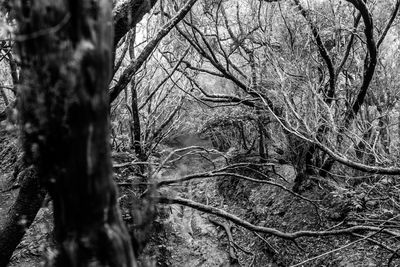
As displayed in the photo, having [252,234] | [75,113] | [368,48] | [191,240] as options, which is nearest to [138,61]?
[75,113]

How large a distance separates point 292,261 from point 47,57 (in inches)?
274

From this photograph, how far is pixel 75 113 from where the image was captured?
3.46 ft

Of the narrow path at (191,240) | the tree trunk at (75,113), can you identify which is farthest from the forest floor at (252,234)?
the tree trunk at (75,113)

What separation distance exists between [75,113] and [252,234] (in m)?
8.41

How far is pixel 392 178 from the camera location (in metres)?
5.56

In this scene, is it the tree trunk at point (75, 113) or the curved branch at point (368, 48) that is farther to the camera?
the curved branch at point (368, 48)

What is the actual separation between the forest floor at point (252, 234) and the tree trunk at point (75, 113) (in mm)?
3986

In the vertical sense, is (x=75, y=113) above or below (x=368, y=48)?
below

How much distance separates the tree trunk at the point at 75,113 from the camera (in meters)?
1.04

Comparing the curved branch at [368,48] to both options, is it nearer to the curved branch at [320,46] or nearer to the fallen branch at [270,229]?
the curved branch at [320,46]

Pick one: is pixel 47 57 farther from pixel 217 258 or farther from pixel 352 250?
pixel 217 258

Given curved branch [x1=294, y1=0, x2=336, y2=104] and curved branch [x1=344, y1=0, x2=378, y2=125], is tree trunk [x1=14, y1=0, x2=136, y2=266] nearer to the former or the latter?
curved branch [x1=344, y1=0, x2=378, y2=125]

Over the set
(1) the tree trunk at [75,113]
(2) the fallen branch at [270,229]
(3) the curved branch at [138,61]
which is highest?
(3) the curved branch at [138,61]

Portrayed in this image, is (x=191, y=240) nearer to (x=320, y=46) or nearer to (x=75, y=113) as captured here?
(x=320, y=46)
